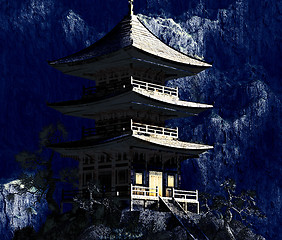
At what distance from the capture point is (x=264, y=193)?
89.1 meters

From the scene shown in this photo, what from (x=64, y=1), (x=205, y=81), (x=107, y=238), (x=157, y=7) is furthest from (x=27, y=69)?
(x=107, y=238)

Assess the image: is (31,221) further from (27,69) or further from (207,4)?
(207,4)

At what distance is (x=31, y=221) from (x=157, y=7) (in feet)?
147

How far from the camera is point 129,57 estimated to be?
128 ft

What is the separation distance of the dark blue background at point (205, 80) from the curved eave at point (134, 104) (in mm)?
49552

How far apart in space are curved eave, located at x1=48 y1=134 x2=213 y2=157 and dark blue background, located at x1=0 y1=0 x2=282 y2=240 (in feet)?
165

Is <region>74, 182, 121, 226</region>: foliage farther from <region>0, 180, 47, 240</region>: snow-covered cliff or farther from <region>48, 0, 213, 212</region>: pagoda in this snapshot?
<region>0, 180, 47, 240</region>: snow-covered cliff

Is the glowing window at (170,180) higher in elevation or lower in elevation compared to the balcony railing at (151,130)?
lower

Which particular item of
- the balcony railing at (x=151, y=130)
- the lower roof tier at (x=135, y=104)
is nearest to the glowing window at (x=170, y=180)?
the balcony railing at (x=151, y=130)

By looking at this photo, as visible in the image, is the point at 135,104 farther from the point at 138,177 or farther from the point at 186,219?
the point at 186,219

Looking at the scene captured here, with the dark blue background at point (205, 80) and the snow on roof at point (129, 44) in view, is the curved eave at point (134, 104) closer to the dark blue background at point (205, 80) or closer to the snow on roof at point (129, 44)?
the snow on roof at point (129, 44)

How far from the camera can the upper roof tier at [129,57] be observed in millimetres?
38969

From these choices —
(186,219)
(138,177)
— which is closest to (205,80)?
(138,177)

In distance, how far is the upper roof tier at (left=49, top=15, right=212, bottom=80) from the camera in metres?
39.0
